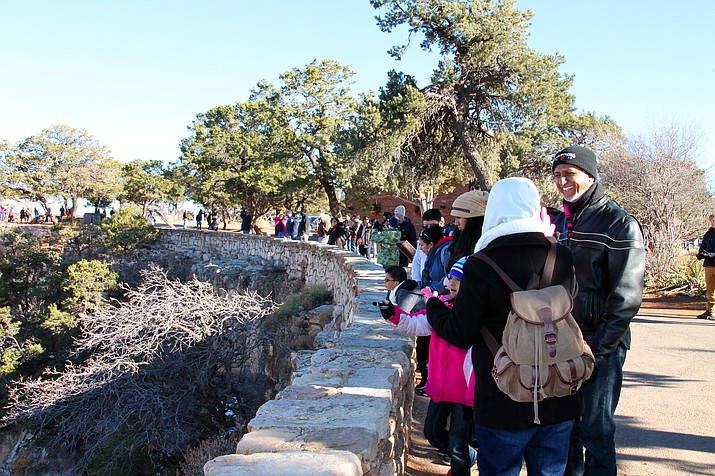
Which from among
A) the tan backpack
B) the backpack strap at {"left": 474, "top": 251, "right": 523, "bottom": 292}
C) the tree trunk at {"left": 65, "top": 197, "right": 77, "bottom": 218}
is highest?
the tree trunk at {"left": 65, "top": 197, "right": 77, "bottom": 218}

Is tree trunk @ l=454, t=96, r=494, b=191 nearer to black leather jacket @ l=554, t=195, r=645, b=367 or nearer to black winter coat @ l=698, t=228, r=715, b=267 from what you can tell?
black winter coat @ l=698, t=228, r=715, b=267

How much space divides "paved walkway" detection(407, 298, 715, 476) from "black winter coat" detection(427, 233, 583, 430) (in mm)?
1602

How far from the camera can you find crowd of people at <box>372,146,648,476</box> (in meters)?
2.08

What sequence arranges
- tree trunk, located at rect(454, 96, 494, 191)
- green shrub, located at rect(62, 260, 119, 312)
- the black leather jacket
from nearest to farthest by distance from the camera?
the black leather jacket, tree trunk, located at rect(454, 96, 494, 191), green shrub, located at rect(62, 260, 119, 312)

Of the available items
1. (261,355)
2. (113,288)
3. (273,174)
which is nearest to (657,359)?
(261,355)

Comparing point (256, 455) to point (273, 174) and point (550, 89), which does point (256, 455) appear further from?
point (273, 174)

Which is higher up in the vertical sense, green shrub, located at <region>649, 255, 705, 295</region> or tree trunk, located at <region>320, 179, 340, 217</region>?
tree trunk, located at <region>320, 179, 340, 217</region>

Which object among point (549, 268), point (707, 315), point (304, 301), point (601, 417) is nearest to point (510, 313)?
point (549, 268)

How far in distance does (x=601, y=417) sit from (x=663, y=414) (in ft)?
7.17

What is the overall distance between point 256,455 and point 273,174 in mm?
26493

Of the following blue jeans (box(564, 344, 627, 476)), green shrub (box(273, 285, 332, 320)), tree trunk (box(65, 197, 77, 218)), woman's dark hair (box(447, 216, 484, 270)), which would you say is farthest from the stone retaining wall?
tree trunk (box(65, 197, 77, 218))

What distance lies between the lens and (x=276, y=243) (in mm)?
19406

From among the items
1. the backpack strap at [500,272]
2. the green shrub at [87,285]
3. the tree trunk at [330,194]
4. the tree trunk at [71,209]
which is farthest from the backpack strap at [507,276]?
the tree trunk at [71,209]

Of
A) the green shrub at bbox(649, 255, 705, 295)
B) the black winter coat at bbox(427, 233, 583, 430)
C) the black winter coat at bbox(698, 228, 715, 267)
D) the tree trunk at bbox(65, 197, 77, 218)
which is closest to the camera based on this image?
the black winter coat at bbox(427, 233, 583, 430)
